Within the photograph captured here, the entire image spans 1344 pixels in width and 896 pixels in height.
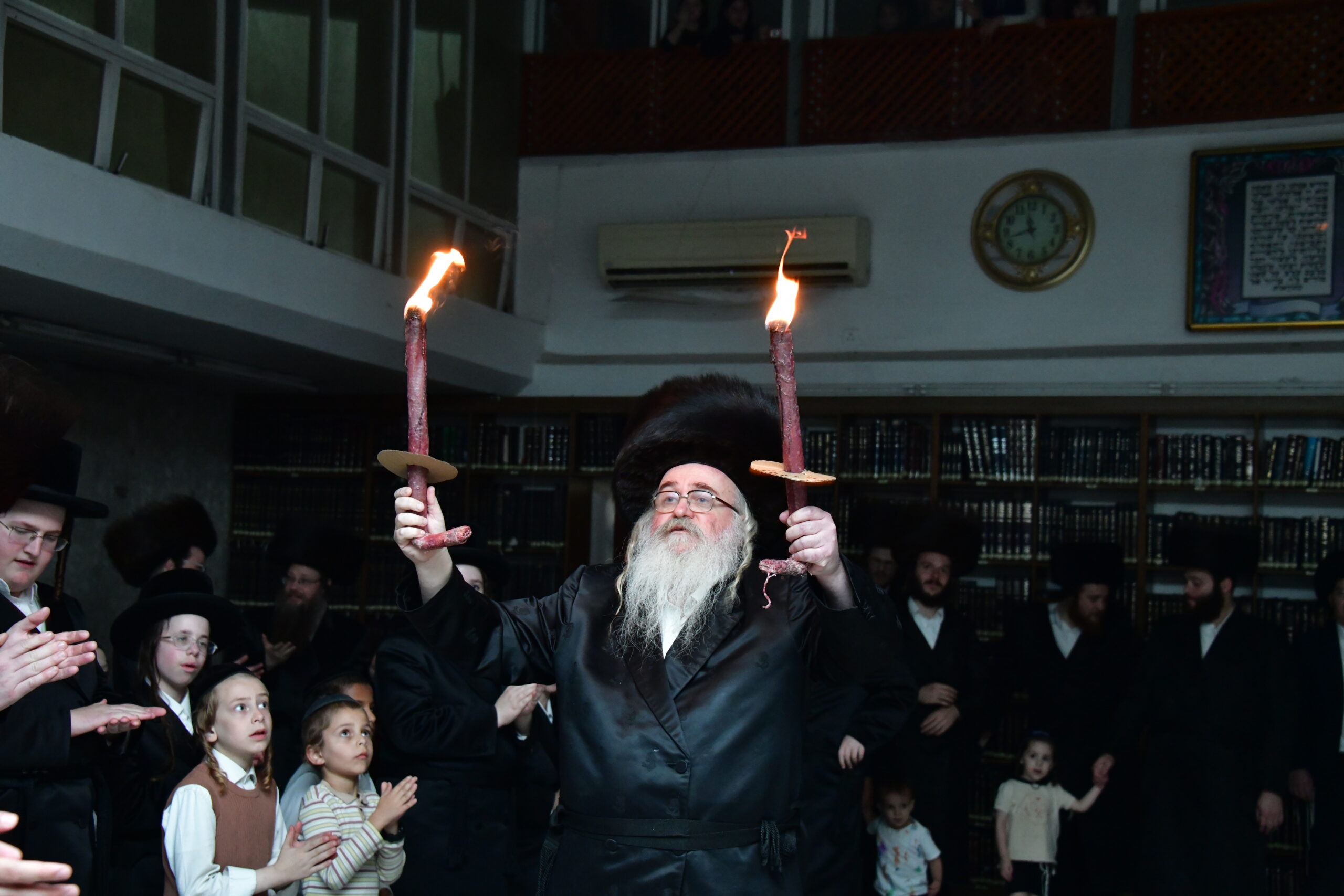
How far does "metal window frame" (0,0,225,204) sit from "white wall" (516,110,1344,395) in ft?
8.61

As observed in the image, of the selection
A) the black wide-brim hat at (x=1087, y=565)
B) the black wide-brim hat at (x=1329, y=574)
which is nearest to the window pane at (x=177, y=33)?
the black wide-brim hat at (x=1087, y=565)

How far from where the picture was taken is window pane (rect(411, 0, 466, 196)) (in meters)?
7.04

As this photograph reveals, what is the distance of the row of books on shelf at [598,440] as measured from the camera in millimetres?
7617

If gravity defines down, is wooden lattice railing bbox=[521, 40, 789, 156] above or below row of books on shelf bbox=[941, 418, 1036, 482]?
above

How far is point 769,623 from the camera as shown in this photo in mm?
2529

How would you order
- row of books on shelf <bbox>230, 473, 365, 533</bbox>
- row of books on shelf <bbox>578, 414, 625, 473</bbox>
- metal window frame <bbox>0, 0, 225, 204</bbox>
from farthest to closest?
1. row of books on shelf <bbox>230, 473, 365, 533</bbox>
2. row of books on shelf <bbox>578, 414, 625, 473</bbox>
3. metal window frame <bbox>0, 0, 225, 204</bbox>

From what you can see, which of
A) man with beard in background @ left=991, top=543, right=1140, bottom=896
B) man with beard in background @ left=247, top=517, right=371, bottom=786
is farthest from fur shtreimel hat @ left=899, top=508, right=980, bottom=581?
man with beard in background @ left=247, top=517, right=371, bottom=786

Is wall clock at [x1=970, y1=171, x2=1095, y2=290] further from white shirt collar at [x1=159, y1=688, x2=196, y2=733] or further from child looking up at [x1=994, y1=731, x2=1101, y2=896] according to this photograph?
white shirt collar at [x1=159, y1=688, x2=196, y2=733]

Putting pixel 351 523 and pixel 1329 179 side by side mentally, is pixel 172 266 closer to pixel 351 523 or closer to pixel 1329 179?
pixel 351 523

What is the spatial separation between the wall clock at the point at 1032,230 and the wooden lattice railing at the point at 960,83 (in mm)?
338

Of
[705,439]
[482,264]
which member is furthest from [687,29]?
[705,439]

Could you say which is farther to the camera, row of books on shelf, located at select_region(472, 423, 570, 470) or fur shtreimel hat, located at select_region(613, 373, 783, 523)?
row of books on shelf, located at select_region(472, 423, 570, 470)

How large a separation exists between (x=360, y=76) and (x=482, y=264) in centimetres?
141

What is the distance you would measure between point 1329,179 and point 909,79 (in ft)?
7.19
